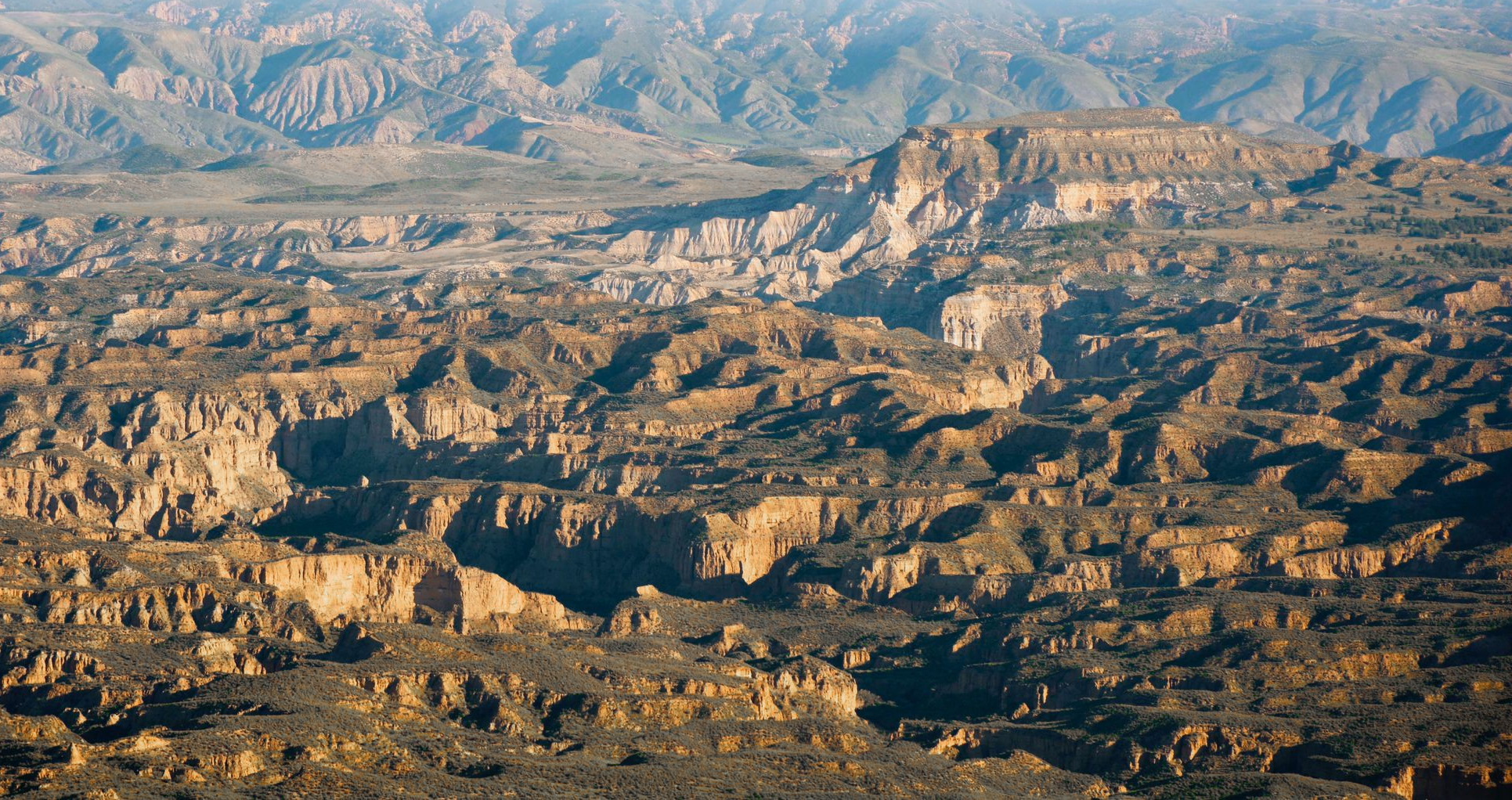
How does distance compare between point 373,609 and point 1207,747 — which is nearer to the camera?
point 1207,747

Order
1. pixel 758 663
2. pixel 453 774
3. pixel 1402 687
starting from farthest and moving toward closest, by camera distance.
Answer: pixel 758 663, pixel 1402 687, pixel 453 774

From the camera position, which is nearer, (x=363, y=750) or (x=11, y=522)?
(x=363, y=750)

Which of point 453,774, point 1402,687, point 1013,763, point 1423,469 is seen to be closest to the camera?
point 453,774

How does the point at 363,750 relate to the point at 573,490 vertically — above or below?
above

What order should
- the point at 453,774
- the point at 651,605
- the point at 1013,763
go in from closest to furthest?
the point at 453,774 → the point at 1013,763 → the point at 651,605

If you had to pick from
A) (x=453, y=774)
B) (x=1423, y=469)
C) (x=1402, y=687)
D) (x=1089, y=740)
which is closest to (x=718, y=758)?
(x=453, y=774)

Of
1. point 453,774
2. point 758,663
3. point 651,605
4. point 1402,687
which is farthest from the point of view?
point 651,605

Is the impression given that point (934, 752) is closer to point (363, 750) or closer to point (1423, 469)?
point (363, 750)

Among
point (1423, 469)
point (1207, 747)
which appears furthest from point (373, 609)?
point (1423, 469)

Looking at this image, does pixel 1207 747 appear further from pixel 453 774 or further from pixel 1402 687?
pixel 453 774
